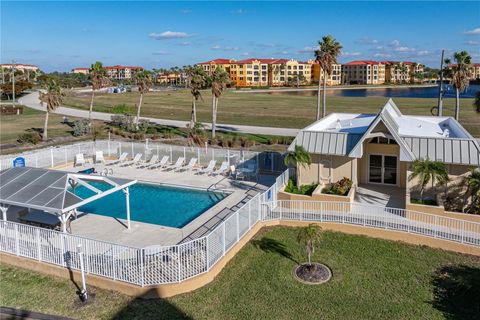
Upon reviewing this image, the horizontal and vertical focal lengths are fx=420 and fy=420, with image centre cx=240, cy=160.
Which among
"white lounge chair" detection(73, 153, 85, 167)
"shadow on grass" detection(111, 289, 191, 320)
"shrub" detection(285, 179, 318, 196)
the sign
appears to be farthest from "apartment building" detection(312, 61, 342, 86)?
"shadow on grass" detection(111, 289, 191, 320)

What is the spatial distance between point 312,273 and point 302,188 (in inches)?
306

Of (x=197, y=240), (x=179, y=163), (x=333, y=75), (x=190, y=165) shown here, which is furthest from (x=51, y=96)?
(x=333, y=75)

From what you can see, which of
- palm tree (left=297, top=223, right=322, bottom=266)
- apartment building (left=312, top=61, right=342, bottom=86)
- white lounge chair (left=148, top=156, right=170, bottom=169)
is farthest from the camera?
apartment building (left=312, top=61, right=342, bottom=86)

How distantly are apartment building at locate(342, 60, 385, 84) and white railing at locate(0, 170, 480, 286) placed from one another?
580 ft

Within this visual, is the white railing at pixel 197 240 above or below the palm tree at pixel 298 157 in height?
below

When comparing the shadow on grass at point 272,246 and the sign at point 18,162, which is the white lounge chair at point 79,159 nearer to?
the sign at point 18,162

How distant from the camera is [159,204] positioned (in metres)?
22.0

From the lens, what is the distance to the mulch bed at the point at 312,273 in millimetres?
13871

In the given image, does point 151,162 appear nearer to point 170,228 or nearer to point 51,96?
point 170,228

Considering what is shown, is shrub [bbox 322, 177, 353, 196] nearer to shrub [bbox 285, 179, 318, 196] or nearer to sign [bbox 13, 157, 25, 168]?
shrub [bbox 285, 179, 318, 196]

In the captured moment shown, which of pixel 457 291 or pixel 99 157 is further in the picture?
pixel 99 157

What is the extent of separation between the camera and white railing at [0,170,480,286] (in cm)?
1309

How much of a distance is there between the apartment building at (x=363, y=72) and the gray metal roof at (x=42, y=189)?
181m

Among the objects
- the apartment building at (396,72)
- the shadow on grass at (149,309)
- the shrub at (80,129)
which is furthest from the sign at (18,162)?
the apartment building at (396,72)
